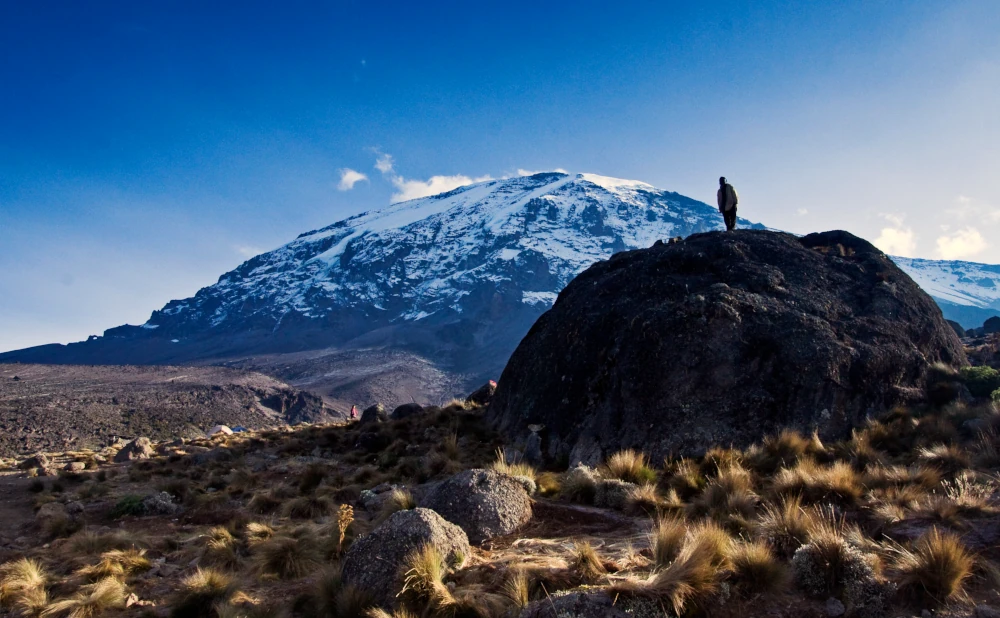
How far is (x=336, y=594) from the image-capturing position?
16.6ft

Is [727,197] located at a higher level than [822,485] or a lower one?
higher

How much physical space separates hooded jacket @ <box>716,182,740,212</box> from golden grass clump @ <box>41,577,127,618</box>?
1637cm

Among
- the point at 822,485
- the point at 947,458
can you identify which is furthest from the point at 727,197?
the point at 822,485

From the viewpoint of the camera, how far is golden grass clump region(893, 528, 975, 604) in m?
3.96

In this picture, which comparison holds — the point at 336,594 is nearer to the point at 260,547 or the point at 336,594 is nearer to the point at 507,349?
the point at 260,547

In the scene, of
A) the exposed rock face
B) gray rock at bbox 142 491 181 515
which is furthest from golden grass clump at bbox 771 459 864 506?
gray rock at bbox 142 491 181 515

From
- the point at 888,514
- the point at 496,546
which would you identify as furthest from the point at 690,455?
the point at 496,546

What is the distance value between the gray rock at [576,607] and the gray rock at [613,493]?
3.65 meters

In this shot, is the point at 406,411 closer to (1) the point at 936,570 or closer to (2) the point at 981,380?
(2) the point at 981,380

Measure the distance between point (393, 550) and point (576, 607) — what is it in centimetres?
202

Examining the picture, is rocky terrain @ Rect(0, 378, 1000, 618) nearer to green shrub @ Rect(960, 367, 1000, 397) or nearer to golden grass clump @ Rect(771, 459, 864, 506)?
golden grass clump @ Rect(771, 459, 864, 506)

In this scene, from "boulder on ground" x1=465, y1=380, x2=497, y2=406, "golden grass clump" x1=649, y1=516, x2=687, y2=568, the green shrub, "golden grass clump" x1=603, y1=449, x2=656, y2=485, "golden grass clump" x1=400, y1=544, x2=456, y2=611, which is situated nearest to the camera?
"golden grass clump" x1=400, y1=544, x2=456, y2=611

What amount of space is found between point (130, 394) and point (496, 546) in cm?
9144

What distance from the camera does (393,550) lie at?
16.9 feet
